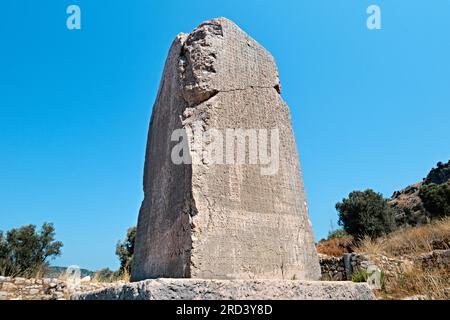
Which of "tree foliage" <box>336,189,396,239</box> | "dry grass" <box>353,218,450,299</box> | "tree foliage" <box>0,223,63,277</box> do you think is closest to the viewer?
Answer: "dry grass" <box>353,218,450,299</box>

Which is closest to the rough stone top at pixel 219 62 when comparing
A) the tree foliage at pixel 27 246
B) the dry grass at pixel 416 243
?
the dry grass at pixel 416 243

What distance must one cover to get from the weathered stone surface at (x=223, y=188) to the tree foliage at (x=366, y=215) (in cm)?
1551

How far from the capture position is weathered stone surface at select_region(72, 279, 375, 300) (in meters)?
1.69

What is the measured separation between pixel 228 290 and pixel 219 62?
1673mm

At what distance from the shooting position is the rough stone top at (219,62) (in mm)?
2572

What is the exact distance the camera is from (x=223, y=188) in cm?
233

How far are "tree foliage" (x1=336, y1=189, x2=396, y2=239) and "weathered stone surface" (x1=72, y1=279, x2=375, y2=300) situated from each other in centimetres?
1588

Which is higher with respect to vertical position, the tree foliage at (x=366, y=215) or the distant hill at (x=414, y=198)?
the distant hill at (x=414, y=198)

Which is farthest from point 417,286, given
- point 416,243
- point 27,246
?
point 27,246

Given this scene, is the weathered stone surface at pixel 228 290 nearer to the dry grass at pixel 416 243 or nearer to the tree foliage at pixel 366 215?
the dry grass at pixel 416 243

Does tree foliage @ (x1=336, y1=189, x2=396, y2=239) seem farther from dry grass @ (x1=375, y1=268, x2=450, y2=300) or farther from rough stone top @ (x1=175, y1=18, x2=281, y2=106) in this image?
rough stone top @ (x1=175, y1=18, x2=281, y2=106)

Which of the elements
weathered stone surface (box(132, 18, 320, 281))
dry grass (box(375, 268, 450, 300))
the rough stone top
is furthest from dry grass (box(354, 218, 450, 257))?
the rough stone top
